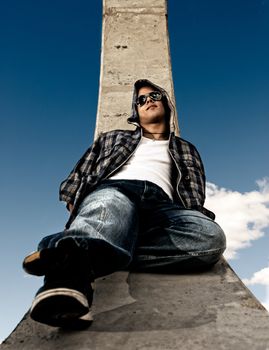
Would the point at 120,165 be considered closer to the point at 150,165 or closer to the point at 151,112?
the point at 150,165

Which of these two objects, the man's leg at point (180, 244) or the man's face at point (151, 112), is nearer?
the man's leg at point (180, 244)

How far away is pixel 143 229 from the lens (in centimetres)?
199

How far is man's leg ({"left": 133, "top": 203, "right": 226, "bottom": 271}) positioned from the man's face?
1.15 m

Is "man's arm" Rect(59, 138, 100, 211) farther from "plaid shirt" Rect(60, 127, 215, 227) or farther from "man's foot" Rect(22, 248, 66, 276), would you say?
"man's foot" Rect(22, 248, 66, 276)

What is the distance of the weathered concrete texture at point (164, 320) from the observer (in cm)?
123

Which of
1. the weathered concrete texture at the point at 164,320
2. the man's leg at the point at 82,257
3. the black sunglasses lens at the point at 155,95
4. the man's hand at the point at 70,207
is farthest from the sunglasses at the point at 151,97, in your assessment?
the weathered concrete texture at the point at 164,320

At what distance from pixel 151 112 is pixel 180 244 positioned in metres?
1.34

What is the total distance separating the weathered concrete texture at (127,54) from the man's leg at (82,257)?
6.24 feet

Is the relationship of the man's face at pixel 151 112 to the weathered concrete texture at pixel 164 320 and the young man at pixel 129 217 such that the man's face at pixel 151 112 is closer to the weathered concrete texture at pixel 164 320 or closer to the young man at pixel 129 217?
the young man at pixel 129 217

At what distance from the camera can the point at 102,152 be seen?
2734 mm

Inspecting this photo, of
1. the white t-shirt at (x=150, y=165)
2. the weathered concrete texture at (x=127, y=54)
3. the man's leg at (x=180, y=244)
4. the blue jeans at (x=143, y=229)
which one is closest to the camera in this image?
the blue jeans at (x=143, y=229)

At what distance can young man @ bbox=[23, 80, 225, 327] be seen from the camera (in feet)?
4.18

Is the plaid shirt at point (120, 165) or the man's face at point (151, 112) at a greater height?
the man's face at point (151, 112)

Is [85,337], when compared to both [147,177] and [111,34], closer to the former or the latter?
[147,177]
